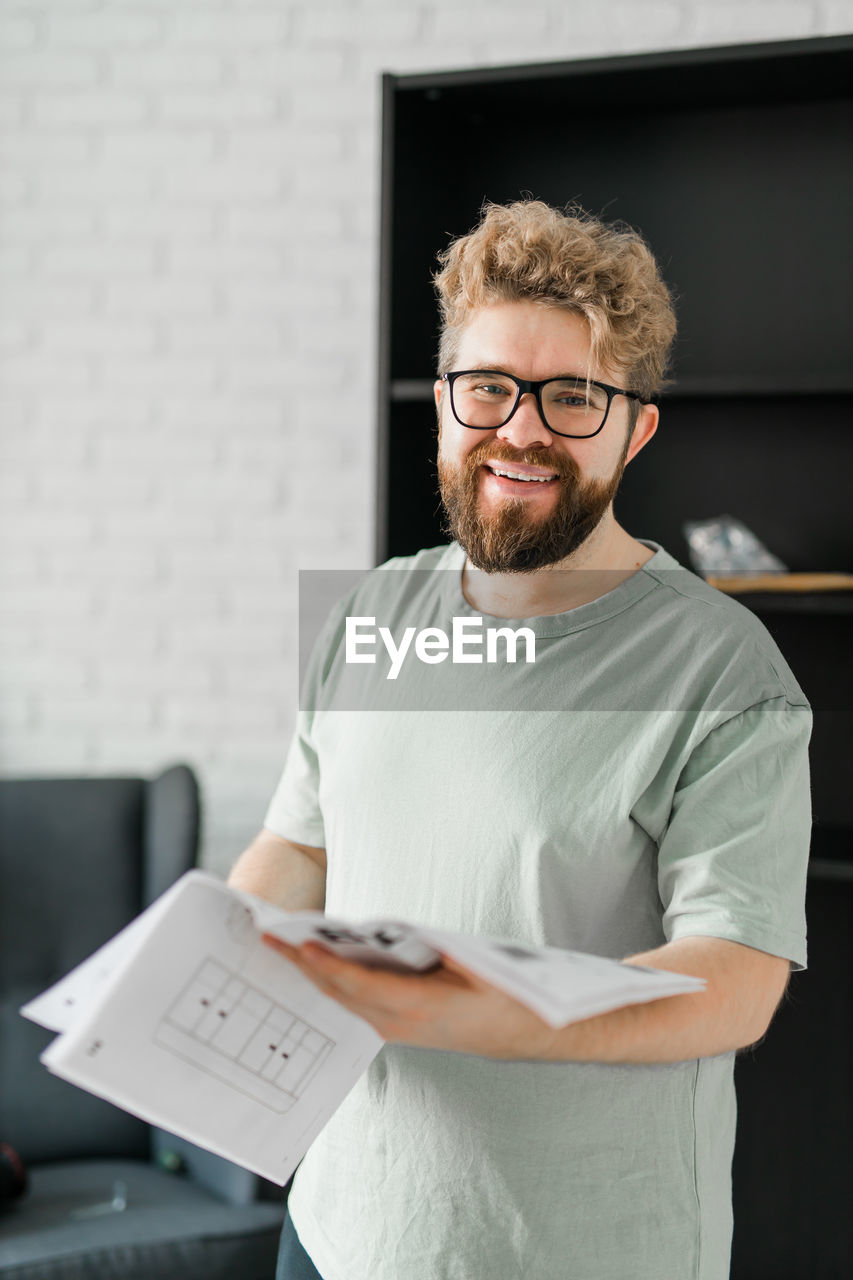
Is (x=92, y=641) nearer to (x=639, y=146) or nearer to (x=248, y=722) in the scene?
(x=248, y=722)

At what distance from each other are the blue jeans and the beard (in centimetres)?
70

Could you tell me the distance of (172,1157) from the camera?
2.11 m

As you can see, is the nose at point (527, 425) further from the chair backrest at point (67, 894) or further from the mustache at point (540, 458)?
the chair backrest at point (67, 894)

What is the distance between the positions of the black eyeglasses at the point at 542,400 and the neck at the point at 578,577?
101mm

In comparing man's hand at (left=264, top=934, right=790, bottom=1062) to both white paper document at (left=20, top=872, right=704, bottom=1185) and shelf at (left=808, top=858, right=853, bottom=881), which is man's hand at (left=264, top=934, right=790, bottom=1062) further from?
shelf at (left=808, top=858, right=853, bottom=881)

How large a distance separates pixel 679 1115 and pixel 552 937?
0.21 metres

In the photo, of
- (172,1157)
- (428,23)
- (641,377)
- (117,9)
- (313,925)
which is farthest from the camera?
(117,9)

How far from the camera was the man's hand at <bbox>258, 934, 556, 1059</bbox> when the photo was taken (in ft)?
2.58

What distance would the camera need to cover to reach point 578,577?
112 centimetres

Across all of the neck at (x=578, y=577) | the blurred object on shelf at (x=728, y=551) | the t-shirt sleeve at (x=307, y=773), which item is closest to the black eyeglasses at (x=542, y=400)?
the neck at (x=578, y=577)

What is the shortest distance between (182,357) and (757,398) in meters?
1.23

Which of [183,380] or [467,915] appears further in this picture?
[183,380]

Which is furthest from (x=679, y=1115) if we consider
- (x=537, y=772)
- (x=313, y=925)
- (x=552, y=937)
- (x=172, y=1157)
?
(x=172, y=1157)

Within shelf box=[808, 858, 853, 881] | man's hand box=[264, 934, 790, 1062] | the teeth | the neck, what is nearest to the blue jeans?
man's hand box=[264, 934, 790, 1062]
